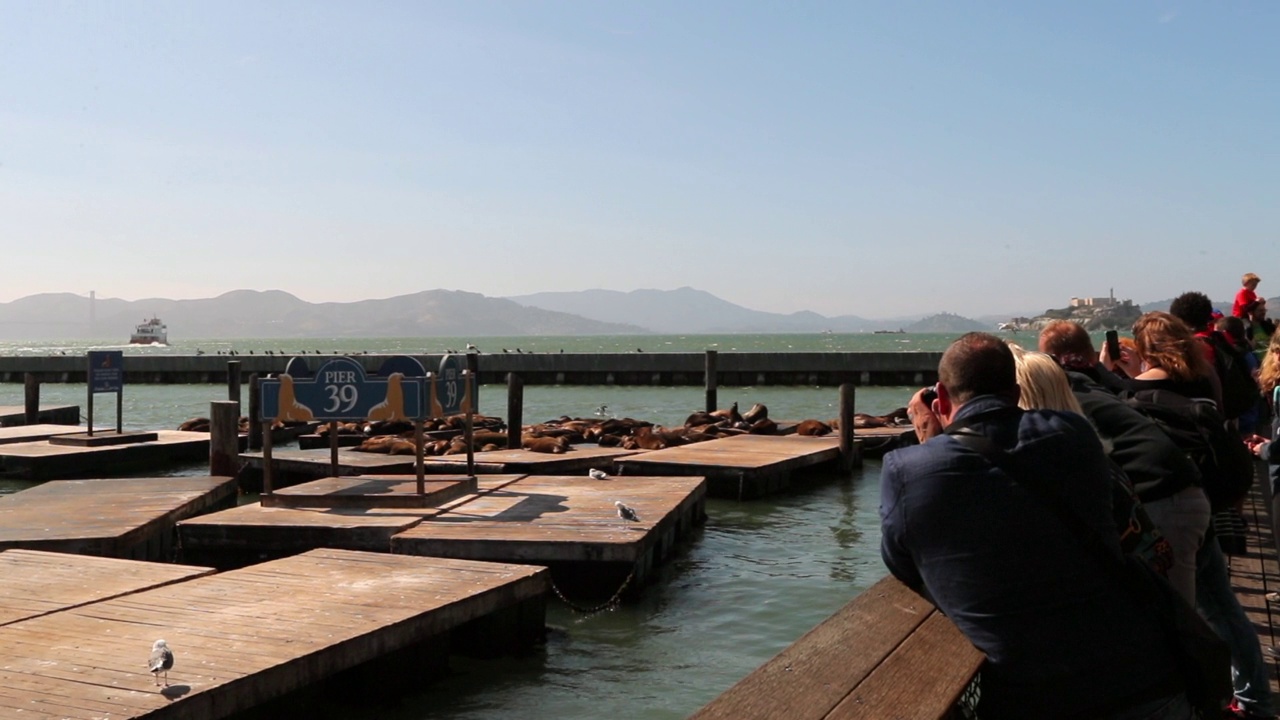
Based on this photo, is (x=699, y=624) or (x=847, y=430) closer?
(x=699, y=624)

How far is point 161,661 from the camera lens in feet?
14.4

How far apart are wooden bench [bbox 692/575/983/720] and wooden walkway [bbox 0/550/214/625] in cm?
425

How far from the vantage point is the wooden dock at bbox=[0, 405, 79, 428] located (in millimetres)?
21906

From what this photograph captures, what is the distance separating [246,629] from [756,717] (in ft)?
11.8

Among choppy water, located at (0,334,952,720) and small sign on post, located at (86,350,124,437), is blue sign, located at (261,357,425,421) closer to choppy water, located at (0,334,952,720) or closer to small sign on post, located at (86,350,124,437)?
choppy water, located at (0,334,952,720)

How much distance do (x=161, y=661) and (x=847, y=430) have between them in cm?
1241

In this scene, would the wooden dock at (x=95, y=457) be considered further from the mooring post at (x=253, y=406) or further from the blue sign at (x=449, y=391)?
the blue sign at (x=449, y=391)

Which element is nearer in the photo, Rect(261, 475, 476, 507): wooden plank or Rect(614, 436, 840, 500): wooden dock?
Rect(261, 475, 476, 507): wooden plank

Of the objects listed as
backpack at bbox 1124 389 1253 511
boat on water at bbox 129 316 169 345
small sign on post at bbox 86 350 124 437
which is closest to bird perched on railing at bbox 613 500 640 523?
backpack at bbox 1124 389 1253 511

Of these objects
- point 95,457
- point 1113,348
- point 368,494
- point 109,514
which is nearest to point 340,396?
point 368,494

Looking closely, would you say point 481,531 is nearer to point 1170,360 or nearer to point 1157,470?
point 1170,360

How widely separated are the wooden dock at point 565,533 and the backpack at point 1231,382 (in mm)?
3824

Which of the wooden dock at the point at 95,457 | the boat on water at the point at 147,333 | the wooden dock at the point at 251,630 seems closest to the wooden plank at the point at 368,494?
the wooden dock at the point at 251,630

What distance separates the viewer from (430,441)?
17.9 metres
